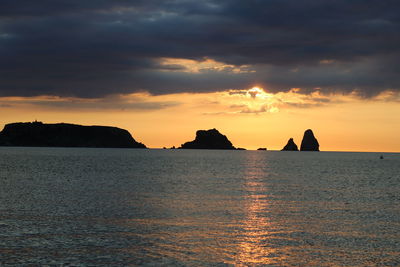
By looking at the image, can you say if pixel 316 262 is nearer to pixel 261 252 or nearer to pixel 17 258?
pixel 261 252

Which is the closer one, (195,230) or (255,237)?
(255,237)

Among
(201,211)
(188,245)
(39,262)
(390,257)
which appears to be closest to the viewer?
(39,262)

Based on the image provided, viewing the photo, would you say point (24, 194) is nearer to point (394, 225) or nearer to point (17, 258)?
point (17, 258)

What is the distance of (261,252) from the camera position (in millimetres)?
31984

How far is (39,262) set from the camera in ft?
92.3

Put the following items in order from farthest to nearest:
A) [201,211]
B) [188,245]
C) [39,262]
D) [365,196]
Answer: [365,196]
[201,211]
[188,245]
[39,262]

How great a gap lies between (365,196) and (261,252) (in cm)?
4545

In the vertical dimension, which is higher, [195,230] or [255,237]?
[195,230]

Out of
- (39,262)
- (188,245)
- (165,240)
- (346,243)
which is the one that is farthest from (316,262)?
(39,262)

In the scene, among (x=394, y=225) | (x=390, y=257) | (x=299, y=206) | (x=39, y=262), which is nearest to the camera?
(x=39, y=262)

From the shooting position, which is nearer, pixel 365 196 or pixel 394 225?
pixel 394 225

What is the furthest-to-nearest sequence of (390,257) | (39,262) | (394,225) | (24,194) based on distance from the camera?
(24,194) < (394,225) < (390,257) < (39,262)

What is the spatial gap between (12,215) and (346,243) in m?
31.7

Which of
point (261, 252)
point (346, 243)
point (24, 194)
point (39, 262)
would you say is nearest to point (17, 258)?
point (39, 262)
